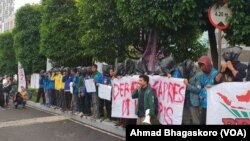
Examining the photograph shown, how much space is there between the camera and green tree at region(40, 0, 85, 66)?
23656 mm

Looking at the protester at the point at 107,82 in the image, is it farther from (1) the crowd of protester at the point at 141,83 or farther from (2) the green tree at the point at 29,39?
(2) the green tree at the point at 29,39

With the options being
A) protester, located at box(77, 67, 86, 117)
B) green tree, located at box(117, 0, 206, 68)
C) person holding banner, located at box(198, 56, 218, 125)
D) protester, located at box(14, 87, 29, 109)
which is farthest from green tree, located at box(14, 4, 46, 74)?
person holding banner, located at box(198, 56, 218, 125)

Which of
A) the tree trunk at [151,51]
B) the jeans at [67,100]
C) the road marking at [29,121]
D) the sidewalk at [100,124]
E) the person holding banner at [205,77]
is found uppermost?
the tree trunk at [151,51]

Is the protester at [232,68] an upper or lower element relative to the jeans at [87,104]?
upper

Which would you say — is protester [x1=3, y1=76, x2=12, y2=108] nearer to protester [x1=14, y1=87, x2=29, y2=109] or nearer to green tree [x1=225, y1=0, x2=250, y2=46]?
protester [x1=14, y1=87, x2=29, y2=109]

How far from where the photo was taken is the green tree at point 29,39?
34.1 metres

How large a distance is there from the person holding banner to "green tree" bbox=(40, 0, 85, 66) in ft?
49.6

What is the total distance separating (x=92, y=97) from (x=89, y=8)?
13.4 ft

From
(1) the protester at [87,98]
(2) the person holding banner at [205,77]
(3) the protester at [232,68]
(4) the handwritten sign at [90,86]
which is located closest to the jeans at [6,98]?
(1) the protester at [87,98]

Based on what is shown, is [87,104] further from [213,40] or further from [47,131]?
[213,40]

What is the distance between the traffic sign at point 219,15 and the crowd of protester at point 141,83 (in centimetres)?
90

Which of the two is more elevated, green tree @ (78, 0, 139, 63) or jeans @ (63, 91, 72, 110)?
green tree @ (78, 0, 139, 63)

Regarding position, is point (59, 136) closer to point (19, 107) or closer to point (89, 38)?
point (89, 38)

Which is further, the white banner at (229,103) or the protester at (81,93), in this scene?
the protester at (81,93)
